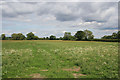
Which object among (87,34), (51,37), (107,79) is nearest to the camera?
(107,79)

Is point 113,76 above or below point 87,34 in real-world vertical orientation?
below

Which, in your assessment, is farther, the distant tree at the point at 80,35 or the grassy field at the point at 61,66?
the distant tree at the point at 80,35

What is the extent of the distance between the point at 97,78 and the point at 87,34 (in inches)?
5761

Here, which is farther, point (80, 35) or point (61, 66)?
point (80, 35)

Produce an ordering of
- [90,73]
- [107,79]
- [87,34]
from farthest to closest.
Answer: [87,34], [90,73], [107,79]

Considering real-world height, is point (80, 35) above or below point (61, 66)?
above

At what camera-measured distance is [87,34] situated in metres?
148

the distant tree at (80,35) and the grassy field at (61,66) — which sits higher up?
the distant tree at (80,35)

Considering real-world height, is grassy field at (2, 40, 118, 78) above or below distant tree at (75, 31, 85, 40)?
below

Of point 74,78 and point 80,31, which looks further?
point 80,31

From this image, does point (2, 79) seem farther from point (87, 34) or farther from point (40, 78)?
point (87, 34)

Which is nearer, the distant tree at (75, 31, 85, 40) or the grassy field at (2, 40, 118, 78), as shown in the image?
the grassy field at (2, 40, 118, 78)

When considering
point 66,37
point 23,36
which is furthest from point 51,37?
point 23,36

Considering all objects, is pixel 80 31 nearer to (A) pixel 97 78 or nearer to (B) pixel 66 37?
(B) pixel 66 37
